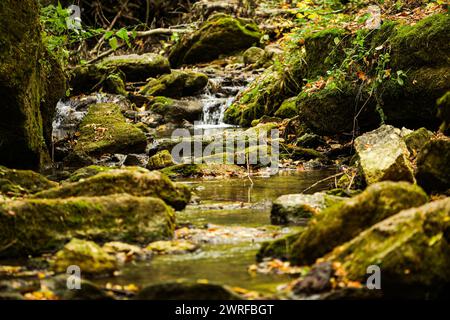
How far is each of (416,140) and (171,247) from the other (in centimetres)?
465

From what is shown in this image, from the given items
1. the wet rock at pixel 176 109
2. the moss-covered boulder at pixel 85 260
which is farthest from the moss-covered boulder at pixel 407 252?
the wet rock at pixel 176 109

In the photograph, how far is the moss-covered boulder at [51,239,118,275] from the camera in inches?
202

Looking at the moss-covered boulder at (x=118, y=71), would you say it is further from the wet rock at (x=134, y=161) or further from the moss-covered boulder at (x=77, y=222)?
the moss-covered boulder at (x=77, y=222)

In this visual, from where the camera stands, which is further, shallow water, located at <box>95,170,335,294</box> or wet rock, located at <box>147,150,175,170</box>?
wet rock, located at <box>147,150,175,170</box>

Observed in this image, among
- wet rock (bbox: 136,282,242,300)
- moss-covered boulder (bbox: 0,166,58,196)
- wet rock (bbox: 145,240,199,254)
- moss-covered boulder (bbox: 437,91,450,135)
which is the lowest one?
wet rock (bbox: 136,282,242,300)

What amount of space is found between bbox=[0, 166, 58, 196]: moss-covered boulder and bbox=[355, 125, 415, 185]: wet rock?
3.97m

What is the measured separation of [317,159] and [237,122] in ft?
18.2

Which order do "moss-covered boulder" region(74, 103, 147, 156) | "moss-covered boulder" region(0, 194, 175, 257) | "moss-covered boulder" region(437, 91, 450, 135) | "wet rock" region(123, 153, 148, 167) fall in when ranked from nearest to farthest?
"moss-covered boulder" region(0, 194, 175, 257)
"moss-covered boulder" region(437, 91, 450, 135)
"wet rock" region(123, 153, 148, 167)
"moss-covered boulder" region(74, 103, 147, 156)

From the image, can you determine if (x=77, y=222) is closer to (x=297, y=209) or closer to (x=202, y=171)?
(x=297, y=209)

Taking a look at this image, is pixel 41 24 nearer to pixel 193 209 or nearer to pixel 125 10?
pixel 193 209

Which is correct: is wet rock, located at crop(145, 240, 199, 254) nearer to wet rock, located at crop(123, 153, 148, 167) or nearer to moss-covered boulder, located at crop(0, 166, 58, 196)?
moss-covered boulder, located at crop(0, 166, 58, 196)

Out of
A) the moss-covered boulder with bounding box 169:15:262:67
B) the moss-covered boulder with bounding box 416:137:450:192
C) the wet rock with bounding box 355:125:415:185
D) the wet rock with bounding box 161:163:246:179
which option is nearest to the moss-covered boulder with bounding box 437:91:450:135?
the moss-covered boulder with bounding box 416:137:450:192

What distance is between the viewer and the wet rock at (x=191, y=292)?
171 inches

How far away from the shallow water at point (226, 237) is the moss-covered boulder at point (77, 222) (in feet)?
1.70
